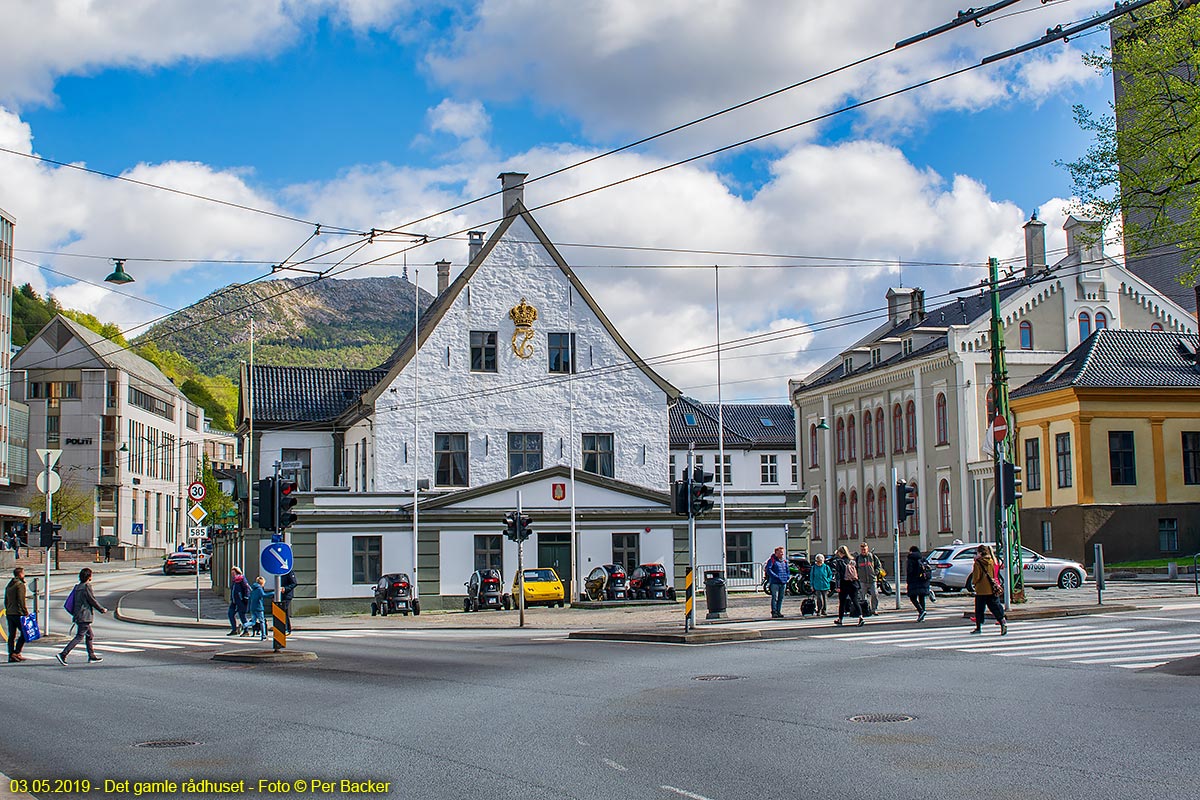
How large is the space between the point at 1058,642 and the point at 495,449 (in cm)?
3077

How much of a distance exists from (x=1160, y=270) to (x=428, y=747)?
100 meters

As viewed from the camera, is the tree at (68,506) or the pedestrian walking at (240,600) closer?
the pedestrian walking at (240,600)

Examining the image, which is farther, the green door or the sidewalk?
the green door

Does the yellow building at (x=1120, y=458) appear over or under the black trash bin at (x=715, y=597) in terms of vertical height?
over

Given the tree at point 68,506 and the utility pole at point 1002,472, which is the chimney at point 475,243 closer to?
the utility pole at point 1002,472

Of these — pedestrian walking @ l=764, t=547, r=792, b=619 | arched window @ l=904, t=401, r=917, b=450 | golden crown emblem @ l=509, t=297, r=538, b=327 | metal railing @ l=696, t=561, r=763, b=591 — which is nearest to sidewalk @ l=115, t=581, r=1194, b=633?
pedestrian walking @ l=764, t=547, r=792, b=619

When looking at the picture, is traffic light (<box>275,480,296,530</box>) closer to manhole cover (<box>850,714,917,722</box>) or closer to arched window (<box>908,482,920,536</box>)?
manhole cover (<box>850,714,917,722</box>)

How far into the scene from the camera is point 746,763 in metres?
10.5

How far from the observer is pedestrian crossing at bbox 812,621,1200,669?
19000 mm

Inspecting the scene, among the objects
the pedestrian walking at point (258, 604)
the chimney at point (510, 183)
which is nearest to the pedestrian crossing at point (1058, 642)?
the pedestrian walking at point (258, 604)

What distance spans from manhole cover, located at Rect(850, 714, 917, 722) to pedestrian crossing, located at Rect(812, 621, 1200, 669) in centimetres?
614

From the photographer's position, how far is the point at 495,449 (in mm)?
50375

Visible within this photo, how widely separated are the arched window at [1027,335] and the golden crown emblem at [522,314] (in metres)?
22.6

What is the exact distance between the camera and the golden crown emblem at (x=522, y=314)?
166ft
